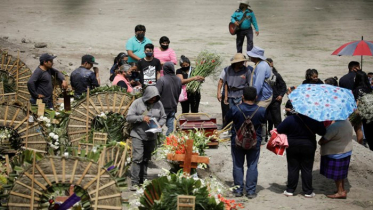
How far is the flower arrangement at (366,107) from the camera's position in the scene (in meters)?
13.3

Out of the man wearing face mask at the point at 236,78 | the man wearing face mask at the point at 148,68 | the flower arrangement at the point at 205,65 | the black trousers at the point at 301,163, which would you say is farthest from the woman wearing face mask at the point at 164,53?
the black trousers at the point at 301,163

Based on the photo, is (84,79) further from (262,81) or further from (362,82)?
(362,82)

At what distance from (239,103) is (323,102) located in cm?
269

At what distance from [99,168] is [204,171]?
388 centimetres

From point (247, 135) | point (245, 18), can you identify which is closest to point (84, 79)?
point (247, 135)

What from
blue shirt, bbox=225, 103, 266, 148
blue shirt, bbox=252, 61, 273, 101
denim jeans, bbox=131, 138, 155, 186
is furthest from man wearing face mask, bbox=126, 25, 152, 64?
blue shirt, bbox=225, 103, 266, 148

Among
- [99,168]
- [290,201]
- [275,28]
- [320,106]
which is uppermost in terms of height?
[275,28]

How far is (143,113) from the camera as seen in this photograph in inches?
420

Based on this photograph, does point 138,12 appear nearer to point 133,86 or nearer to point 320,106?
point 133,86

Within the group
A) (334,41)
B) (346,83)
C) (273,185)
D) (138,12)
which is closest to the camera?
(273,185)

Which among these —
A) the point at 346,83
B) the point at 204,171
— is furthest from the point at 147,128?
the point at 346,83

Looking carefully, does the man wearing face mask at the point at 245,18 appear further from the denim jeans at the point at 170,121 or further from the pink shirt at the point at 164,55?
the denim jeans at the point at 170,121

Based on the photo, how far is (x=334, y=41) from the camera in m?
25.6

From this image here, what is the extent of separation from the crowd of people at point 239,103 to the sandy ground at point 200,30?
1.22m
